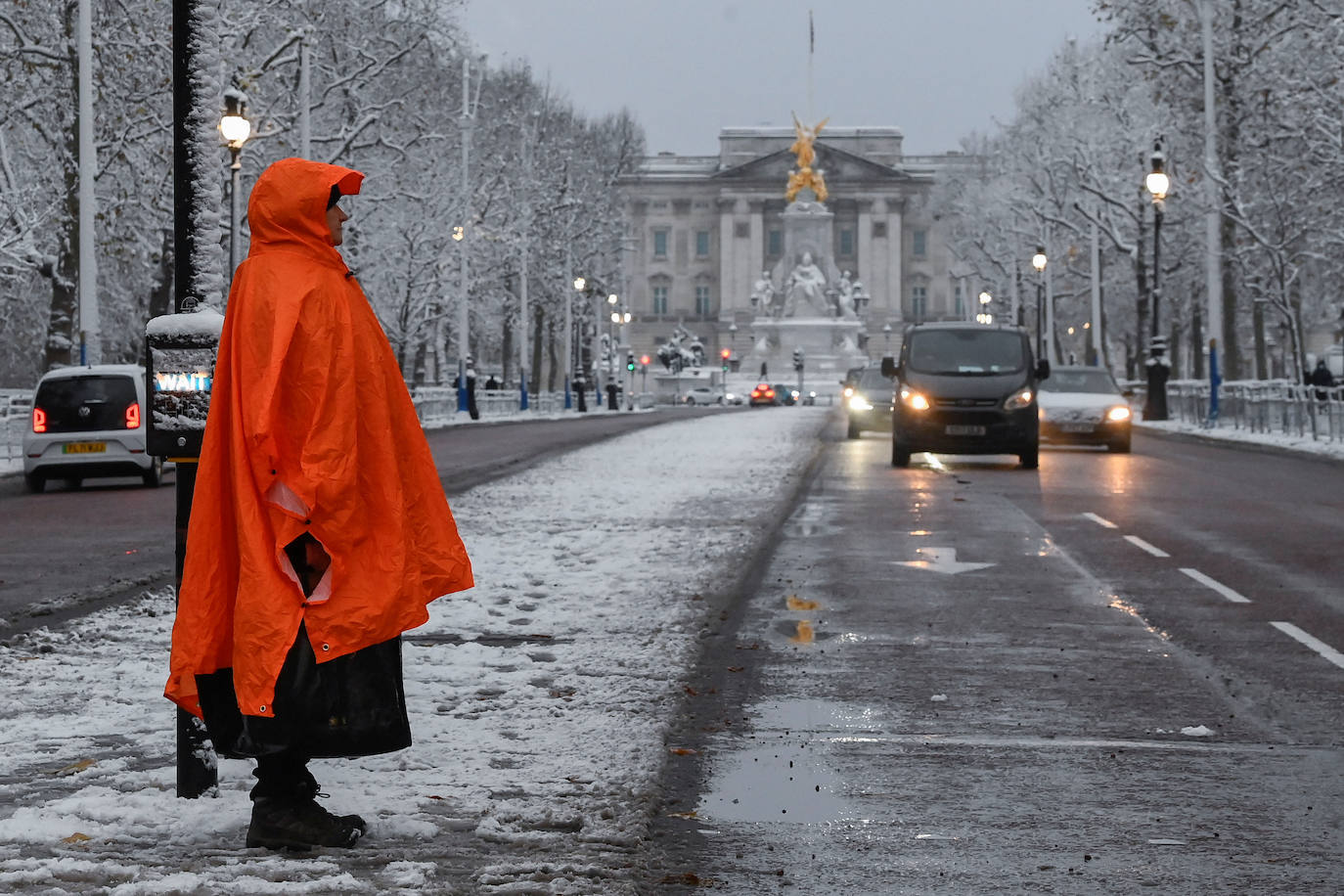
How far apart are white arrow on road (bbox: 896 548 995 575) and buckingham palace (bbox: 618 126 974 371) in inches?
5597

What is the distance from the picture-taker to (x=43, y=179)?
1806 inches

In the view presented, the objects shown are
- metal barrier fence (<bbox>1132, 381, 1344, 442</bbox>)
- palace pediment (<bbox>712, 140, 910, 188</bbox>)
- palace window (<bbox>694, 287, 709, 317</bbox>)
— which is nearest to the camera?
metal barrier fence (<bbox>1132, 381, 1344, 442</bbox>)

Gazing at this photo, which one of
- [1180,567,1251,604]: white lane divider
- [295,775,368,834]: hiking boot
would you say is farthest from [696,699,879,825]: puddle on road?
[1180,567,1251,604]: white lane divider

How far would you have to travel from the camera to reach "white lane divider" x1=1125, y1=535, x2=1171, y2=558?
1468 centimetres

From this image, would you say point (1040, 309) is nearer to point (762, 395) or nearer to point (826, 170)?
point (762, 395)

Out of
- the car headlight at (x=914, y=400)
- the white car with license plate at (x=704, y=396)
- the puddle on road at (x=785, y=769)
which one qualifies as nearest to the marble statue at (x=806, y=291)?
the white car with license plate at (x=704, y=396)

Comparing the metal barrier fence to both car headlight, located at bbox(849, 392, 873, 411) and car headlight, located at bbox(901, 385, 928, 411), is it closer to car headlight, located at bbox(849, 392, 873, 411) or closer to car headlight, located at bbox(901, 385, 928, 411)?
car headlight, located at bbox(849, 392, 873, 411)

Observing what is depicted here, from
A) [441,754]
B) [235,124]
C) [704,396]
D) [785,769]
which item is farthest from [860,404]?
[704,396]

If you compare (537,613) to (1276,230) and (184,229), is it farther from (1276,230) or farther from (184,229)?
(1276,230)

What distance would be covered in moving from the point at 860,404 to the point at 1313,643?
101 feet

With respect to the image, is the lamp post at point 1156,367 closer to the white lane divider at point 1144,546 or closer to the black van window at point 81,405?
the black van window at point 81,405

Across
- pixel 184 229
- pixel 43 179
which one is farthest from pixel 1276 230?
pixel 184 229

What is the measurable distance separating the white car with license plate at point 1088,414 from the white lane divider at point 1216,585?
18514 mm

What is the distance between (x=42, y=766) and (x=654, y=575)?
256 inches
